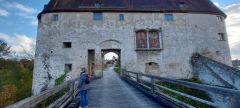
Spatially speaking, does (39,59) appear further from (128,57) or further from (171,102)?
(171,102)

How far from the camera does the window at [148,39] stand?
71.9 feet

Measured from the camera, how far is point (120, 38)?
21734 mm

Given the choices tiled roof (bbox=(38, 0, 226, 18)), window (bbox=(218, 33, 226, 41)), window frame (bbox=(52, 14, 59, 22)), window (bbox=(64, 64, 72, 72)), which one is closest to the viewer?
window (bbox=(64, 64, 72, 72))

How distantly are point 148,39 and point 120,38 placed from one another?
314 cm

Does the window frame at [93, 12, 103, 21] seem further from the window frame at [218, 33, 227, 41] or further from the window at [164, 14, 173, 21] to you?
the window frame at [218, 33, 227, 41]

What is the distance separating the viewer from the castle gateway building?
21.0 m

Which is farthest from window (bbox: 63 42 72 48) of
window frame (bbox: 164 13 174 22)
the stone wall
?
window frame (bbox: 164 13 174 22)

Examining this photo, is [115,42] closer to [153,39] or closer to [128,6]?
[153,39]

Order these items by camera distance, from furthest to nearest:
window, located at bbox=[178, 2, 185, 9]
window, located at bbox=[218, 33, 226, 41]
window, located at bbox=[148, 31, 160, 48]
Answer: window, located at bbox=[218, 33, 226, 41] < window, located at bbox=[178, 2, 185, 9] < window, located at bbox=[148, 31, 160, 48]

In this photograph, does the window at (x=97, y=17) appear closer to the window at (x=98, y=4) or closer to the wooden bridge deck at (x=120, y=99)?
the window at (x=98, y=4)

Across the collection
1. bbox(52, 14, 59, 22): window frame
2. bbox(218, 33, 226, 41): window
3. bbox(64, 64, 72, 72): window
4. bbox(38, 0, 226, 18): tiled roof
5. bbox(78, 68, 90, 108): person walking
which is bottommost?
bbox(78, 68, 90, 108): person walking

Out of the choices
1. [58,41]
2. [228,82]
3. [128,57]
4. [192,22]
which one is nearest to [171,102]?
[228,82]

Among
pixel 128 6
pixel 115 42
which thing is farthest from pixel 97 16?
pixel 128 6

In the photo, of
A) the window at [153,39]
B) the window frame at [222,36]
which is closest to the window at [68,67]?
the window at [153,39]
